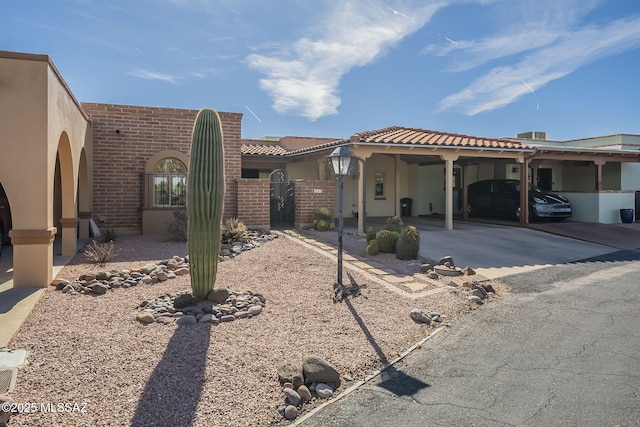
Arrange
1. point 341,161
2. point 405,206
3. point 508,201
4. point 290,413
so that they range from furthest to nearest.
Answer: point 405,206 → point 508,201 → point 341,161 → point 290,413

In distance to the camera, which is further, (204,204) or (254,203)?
(254,203)

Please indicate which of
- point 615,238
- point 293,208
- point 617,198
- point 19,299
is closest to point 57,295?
point 19,299

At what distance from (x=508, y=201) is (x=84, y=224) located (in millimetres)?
14933

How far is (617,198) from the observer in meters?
17.5

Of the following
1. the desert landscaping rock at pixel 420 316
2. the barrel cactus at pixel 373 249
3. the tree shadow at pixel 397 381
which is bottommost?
the tree shadow at pixel 397 381

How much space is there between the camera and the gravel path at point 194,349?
358 cm

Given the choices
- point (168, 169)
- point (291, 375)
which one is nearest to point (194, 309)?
point (291, 375)

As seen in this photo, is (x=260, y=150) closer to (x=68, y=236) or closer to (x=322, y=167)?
(x=322, y=167)

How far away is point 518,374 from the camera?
4.29 meters

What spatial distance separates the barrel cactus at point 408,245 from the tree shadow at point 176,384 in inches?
219

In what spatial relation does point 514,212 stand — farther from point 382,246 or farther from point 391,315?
point 391,315

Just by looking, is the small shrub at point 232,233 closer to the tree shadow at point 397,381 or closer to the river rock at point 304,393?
the tree shadow at point 397,381

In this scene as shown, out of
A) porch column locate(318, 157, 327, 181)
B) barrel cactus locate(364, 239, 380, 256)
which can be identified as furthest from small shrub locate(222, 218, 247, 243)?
porch column locate(318, 157, 327, 181)

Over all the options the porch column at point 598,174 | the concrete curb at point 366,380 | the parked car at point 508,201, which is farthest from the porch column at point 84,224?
the porch column at point 598,174
